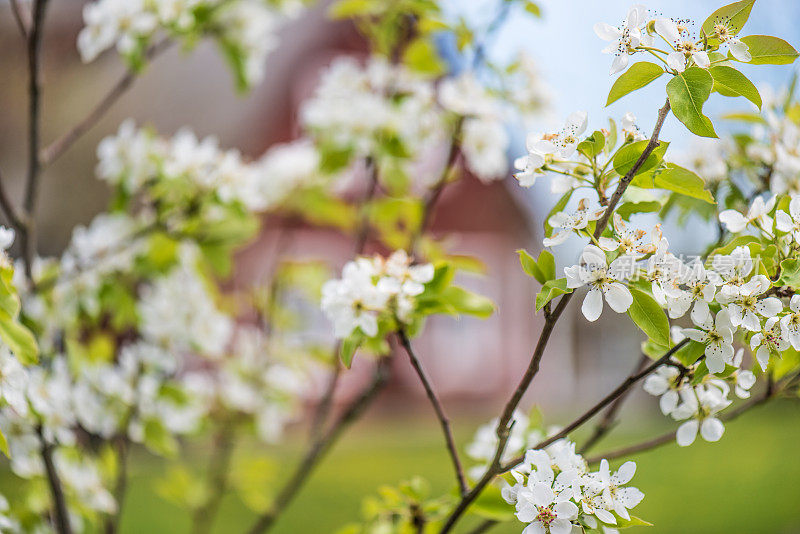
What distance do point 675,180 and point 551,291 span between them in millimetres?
175

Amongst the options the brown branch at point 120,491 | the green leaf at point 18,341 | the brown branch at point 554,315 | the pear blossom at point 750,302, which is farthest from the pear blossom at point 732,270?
the brown branch at point 120,491

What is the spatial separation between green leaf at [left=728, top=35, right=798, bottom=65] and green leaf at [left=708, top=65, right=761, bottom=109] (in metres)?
0.03

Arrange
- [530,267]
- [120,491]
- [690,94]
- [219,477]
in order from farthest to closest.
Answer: [219,477], [120,491], [530,267], [690,94]

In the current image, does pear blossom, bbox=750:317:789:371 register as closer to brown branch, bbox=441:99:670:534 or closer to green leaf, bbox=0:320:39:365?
brown branch, bbox=441:99:670:534

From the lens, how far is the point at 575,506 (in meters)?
0.69

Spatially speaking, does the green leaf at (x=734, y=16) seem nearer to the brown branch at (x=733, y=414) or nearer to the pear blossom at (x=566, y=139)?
the pear blossom at (x=566, y=139)

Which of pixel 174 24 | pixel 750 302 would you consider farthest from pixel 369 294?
pixel 174 24

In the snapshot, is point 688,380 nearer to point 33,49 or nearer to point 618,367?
point 33,49

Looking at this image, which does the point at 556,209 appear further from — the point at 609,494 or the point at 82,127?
the point at 82,127

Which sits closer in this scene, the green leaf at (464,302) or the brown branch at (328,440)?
the green leaf at (464,302)

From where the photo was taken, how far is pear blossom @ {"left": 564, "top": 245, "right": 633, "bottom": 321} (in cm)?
→ 68

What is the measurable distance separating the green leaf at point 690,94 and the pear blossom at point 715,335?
17cm

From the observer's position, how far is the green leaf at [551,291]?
69cm

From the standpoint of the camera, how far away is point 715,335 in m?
0.70
